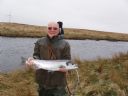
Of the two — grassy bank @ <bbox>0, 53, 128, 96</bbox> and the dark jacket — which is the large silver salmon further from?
grassy bank @ <bbox>0, 53, 128, 96</bbox>

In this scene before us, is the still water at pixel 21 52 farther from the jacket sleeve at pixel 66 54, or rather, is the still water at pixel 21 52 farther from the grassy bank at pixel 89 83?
the jacket sleeve at pixel 66 54

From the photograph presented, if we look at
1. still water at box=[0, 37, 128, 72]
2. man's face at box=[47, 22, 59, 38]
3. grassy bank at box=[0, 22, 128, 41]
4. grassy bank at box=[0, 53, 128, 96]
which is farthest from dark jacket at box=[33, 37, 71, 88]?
grassy bank at box=[0, 22, 128, 41]

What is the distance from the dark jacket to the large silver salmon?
39 centimetres

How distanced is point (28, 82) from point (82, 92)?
2872 millimetres

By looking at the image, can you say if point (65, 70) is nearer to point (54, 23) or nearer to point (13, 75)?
point (54, 23)

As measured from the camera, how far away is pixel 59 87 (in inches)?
314

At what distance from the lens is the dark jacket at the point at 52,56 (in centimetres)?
788

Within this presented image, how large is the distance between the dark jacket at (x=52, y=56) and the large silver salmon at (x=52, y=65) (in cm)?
39

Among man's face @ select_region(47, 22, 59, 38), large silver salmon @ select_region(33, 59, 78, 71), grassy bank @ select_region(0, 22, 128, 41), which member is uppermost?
man's face @ select_region(47, 22, 59, 38)

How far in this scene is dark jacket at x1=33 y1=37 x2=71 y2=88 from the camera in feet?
25.9

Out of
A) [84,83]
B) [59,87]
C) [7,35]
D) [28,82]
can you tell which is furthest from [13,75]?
[7,35]

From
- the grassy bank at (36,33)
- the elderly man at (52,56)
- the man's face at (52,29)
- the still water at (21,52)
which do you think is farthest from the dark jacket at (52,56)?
the grassy bank at (36,33)

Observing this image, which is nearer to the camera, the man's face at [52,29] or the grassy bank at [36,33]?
the man's face at [52,29]

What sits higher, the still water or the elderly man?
the elderly man
